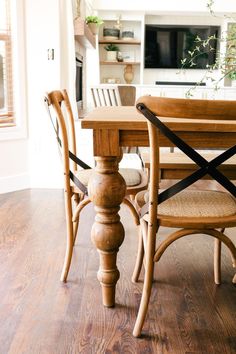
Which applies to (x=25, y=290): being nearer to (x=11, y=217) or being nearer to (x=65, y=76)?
(x=11, y=217)

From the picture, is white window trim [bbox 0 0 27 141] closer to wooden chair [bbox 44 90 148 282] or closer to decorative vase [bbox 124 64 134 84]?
wooden chair [bbox 44 90 148 282]

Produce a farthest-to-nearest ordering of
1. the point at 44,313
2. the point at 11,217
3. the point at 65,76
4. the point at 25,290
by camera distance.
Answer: the point at 65,76, the point at 11,217, the point at 25,290, the point at 44,313

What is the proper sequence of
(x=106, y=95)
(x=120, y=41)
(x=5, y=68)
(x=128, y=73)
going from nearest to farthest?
(x=5, y=68) < (x=106, y=95) < (x=120, y=41) < (x=128, y=73)

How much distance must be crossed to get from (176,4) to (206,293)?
20.6 feet

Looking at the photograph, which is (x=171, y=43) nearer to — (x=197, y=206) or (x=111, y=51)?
(x=111, y=51)

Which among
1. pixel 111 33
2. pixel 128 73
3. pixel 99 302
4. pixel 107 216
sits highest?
pixel 111 33

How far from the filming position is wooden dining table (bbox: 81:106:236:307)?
1476mm

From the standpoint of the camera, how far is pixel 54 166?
3.83 metres

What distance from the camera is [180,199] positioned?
1.67 meters

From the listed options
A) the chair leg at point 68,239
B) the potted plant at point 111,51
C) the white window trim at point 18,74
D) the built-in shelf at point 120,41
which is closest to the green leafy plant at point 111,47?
the potted plant at point 111,51

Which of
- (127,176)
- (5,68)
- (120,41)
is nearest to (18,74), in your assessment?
(5,68)

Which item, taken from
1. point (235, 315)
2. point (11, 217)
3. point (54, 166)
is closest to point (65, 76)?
point (54, 166)

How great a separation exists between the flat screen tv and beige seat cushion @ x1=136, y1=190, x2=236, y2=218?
6.42m

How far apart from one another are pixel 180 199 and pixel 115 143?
14.8 inches
